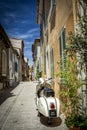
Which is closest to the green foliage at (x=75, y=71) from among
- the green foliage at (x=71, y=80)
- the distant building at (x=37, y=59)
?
the green foliage at (x=71, y=80)

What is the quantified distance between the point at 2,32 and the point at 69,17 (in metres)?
13.2

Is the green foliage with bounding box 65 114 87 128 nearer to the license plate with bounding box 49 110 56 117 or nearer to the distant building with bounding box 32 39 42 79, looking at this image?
the license plate with bounding box 49 110 56 117

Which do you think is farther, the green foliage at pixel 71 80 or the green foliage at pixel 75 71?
the green foliage at pixel 71 80

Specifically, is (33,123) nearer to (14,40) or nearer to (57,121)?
(57,121)

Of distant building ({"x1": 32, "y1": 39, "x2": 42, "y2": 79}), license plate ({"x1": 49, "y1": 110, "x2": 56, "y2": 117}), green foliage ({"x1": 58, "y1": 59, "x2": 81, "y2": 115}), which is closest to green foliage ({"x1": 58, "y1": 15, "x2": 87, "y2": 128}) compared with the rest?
green foliage ({"x1": 58, "y1": 59, "x2": 81, "y2": 115})

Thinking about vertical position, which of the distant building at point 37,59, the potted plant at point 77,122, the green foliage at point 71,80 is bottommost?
the potted plant at point 77,122

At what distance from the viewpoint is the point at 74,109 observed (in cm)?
513

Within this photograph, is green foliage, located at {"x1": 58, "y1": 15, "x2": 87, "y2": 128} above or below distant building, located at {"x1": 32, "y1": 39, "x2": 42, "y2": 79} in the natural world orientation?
below

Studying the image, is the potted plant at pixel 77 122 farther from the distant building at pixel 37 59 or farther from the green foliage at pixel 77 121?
the distant building at pixel 37 59

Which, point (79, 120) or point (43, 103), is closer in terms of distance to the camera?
point (79, 120)

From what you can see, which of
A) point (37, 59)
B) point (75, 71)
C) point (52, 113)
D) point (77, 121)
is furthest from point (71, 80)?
point (37, 59)

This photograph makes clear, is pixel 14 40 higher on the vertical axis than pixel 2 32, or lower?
higher

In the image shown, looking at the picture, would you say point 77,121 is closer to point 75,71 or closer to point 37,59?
point 75,71

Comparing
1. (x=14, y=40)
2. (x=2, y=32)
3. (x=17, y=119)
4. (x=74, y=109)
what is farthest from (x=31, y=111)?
(x=14, y=40)
